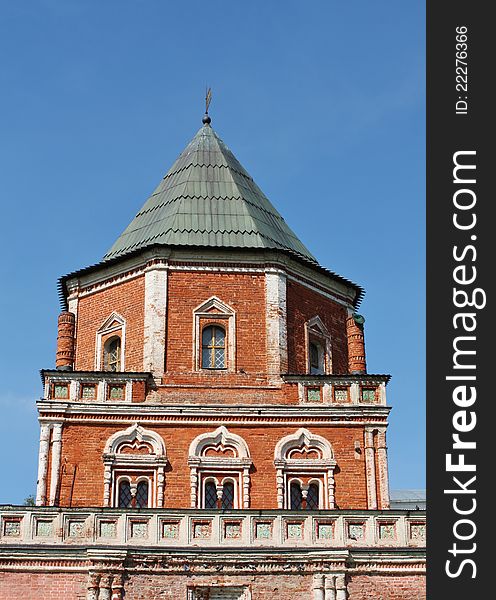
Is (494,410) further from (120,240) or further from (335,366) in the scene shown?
(120,240)

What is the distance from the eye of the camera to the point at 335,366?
2864 cm

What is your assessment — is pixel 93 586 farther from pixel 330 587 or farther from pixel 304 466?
pixel 304 466

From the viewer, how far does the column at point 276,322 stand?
89.0 feet

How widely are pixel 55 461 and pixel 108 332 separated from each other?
3936mm

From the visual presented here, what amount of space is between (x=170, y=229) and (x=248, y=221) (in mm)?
2011

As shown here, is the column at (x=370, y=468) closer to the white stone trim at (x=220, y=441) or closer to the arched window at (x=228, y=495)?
the white stone trim at (x=220, y=441)

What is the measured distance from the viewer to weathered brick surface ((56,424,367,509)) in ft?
83.1

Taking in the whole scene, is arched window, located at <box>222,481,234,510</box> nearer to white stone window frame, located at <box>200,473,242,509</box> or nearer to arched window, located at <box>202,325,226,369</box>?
white stone window frame, located at <box>200,473,242,509</box>

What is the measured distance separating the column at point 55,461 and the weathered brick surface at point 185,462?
0.12m

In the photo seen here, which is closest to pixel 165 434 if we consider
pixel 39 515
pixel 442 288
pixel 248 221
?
pixel 39 515

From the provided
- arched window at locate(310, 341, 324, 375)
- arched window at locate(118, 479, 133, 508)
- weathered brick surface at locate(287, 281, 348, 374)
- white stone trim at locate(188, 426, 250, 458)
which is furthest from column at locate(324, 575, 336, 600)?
arched window at locate(310, 341, 324, 375)

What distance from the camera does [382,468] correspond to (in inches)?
1014

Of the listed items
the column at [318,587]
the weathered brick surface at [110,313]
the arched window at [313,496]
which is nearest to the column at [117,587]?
the column at [318,587]

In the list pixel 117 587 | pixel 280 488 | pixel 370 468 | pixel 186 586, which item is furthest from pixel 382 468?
pixel 117 587
